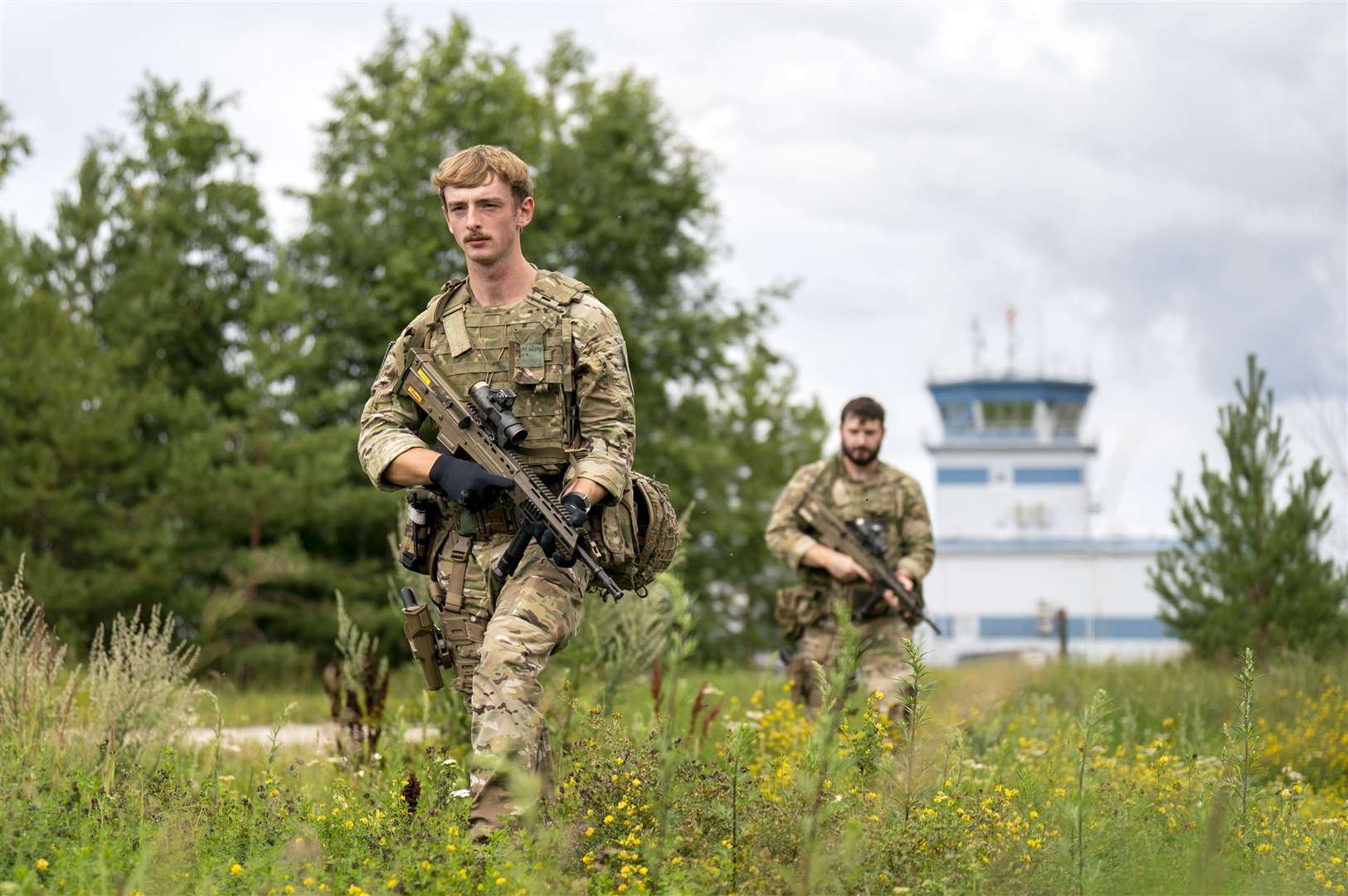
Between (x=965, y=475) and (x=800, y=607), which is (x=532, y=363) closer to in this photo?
(x=800, y=607)

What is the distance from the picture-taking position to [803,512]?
914cm

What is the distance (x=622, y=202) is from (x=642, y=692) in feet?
65.2

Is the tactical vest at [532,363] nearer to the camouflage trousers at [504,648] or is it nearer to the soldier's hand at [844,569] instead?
the camouflage trousers at [504,648]

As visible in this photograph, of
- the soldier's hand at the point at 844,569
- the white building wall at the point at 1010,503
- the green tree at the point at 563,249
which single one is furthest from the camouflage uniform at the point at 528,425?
the white building wall at the point at 1010,503

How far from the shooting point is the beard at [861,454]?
346 inches

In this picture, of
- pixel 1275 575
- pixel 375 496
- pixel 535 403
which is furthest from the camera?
pixel 375 496

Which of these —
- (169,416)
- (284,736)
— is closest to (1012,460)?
(169,416)

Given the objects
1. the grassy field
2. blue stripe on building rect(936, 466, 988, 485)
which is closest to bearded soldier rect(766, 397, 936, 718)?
the grassy field

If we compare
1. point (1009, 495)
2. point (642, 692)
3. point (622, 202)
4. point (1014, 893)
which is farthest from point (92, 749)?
point (1009, 495)

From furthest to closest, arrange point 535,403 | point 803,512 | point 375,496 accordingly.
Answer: point 375,496 → point 803,512 → point 535,403

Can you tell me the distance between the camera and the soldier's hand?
8.62 m

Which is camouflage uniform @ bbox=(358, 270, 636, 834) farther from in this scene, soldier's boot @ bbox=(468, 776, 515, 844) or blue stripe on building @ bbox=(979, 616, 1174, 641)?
blue stripe on building @ bbox=(979, 616, 1174, 641)

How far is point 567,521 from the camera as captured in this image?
5.16 meters

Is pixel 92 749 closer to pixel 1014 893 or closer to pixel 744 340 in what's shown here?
pixel 1014 893
